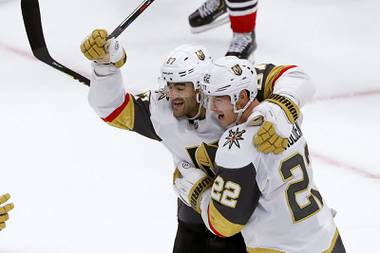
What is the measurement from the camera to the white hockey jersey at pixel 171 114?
217cm

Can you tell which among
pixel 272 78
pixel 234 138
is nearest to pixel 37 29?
pixel 272 78

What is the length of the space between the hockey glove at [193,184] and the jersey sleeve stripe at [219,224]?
90 millimetres

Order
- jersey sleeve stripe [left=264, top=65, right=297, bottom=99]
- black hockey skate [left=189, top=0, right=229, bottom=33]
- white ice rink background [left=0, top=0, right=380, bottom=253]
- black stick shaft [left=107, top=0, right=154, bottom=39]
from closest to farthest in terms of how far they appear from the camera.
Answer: jersey sleeve stripe [left=264, top=65, right=297, bottom=99]
black stick shaft [left=107, top=0, right=154, bottom=39]
white ice rink background [left=0, top=0, right=380, bottom=253]
black hockey skate [left=189, top=0, right=229, bottom=33]

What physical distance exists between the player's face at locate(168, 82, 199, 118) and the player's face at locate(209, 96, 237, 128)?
4.9 inches

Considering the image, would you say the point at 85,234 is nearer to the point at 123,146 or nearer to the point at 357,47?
the point at 123,146

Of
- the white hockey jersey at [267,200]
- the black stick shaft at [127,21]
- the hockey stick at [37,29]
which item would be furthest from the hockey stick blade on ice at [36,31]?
the white hockey jersey at [267,200]

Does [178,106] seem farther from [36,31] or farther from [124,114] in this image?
[36,31]

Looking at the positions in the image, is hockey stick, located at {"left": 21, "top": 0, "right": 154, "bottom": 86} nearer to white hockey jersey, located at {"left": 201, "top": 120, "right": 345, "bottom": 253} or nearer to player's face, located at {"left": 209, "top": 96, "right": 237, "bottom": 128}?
player's face, located at {"left": 209, "top": 96, "right": 237, "bottom": 128}

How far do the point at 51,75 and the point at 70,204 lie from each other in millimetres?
1311

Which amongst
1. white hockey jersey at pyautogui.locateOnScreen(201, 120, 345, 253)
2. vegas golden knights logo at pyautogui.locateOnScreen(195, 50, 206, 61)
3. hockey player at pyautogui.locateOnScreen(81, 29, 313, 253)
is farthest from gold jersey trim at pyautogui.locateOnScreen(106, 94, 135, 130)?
white hockey jersey at pyautogui.locateOnScreen(201, 120, 345, 253)

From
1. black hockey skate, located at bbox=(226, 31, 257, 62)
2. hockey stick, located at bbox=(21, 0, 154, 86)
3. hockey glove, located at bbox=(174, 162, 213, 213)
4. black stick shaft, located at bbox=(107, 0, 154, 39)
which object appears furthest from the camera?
black hockey skate, located at bbox=(226, 31, 257, 62)

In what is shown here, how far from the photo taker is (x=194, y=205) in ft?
6.95

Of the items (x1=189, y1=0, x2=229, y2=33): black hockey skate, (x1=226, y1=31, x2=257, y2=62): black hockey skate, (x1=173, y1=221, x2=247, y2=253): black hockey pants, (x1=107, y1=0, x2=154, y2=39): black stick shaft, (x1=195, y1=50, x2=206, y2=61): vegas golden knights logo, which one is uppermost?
(x1=195, y1=50, x2=206, y2=61): vegas golden knights logo

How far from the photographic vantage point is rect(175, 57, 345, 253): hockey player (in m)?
1.92
